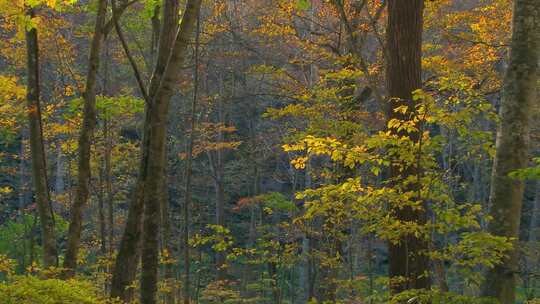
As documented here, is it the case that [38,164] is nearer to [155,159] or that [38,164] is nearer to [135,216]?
[135,216]

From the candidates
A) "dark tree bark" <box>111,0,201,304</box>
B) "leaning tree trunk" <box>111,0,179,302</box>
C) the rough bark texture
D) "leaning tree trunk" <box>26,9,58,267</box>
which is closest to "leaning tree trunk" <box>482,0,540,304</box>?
"dark tree bark" <box>111,0,201,304</box>

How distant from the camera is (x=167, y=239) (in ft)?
41.0

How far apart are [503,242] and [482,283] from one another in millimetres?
840

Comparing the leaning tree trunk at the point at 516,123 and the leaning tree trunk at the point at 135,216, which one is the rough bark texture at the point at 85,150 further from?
the leaning tree trunk at the point at 516,123

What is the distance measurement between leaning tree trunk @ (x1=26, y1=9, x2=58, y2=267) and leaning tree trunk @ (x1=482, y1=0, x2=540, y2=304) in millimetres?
6046

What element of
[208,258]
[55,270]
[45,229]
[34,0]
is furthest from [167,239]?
[208,258]

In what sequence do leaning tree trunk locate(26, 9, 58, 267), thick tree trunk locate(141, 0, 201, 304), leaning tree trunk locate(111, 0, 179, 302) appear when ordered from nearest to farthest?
thick tree trunk locate(141, 0, 201, 304) < leaning tree trunk locate(111, 0, 179, 302) < leaning tree trunk locate(26, 9, 58, 267)

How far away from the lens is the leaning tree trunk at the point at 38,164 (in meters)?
8.09

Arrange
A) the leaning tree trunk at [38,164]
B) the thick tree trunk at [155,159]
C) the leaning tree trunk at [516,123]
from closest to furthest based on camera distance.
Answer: the leaning tree trunk at [516,123]
the thick tree trunk at [155,159]
the leaning tree trunk at [38,164]

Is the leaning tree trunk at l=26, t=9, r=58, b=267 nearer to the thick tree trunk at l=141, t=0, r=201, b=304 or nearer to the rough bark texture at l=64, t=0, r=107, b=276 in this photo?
the rough bark texture at l=64, t=0, r=107, b=276

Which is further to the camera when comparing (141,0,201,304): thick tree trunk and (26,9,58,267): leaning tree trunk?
(26,9,58,267): leaning tree trunk

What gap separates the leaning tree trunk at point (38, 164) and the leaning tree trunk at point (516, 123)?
238 inches

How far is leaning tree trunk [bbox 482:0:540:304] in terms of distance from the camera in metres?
5.31

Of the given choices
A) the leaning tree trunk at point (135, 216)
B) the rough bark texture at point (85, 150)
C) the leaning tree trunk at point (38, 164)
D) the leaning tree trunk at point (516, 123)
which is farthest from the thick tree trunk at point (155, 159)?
the leaning tree trunk at point (516, 123)
